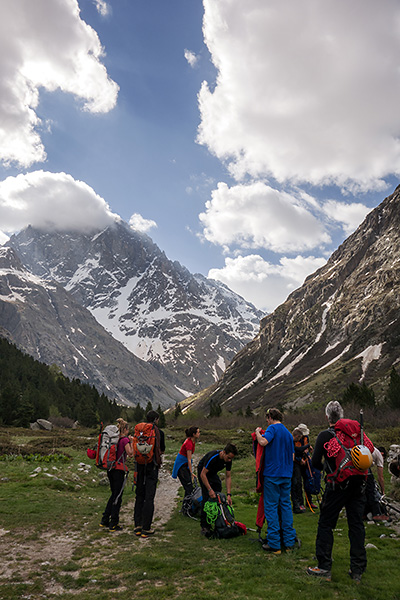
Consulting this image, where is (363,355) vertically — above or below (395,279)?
below

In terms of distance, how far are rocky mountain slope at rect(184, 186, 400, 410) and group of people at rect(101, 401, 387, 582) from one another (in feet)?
278

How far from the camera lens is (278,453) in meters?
8.45

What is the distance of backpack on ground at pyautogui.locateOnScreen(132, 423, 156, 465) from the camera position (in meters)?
10.4

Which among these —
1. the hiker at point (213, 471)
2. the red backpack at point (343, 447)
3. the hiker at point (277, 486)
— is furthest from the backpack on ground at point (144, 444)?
the red backpack at point (343, 447)

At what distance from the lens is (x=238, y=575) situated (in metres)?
6.76

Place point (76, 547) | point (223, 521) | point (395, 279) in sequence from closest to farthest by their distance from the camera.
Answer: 1. point (76, 547)
2. point (223, 521)
3. point (395, 279)

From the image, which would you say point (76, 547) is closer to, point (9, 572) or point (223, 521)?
point (9, 572)

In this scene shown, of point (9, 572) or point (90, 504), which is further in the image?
point (90, 504)

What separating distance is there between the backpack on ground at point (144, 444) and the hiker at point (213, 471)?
156cm

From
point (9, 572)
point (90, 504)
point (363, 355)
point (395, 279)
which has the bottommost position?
point (90, 504)

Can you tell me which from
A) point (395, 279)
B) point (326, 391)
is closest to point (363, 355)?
point (326, 391)

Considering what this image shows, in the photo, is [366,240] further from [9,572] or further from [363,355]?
[9,572]

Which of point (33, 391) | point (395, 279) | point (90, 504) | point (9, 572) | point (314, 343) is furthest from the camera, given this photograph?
point (314, 343)

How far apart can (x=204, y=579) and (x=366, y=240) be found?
20254 centimetres
